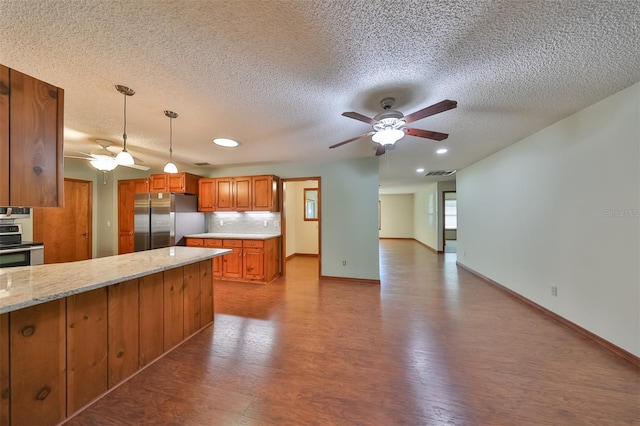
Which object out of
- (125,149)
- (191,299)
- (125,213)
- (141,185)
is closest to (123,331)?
(191,299)

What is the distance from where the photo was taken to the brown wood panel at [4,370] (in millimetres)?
1215

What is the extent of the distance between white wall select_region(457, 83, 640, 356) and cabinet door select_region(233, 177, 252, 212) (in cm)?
477

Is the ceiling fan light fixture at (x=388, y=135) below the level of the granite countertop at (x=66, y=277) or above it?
above

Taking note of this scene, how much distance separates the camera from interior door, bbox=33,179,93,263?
4.74 m

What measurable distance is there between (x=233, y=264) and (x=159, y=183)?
2480 mm

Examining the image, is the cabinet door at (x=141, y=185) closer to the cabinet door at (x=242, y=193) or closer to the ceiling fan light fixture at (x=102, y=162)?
the cabinet door at (x=242, y=193)

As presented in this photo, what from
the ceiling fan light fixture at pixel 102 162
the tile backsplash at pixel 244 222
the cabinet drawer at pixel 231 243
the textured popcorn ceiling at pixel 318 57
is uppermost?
the textured popcorn ceiling at pixel 318 57

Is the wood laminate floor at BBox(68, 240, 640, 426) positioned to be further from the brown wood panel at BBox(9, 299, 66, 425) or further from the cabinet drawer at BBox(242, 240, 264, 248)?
the cabinet drawer at BBox(242, 240, 264, 248)

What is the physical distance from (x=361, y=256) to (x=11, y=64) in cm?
457

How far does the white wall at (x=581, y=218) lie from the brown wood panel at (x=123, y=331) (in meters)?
4.29

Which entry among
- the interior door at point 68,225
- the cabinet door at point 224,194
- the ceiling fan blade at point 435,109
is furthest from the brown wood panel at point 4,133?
the interior door at point 68,225

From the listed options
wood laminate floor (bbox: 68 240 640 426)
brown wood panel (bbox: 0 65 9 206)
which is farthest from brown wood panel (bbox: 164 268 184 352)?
brown wood panel (bbox: 0 65 9 206)

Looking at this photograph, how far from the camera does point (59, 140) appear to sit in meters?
1.37

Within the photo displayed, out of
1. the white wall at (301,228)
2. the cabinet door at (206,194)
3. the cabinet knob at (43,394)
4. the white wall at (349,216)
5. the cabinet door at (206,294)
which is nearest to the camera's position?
the cabinet knob at (43,394)
